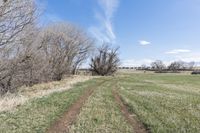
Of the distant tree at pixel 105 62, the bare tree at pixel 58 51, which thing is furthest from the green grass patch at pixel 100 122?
the distant tree at pixel 105 62

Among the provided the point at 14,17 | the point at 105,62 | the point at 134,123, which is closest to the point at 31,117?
the point at 134,123

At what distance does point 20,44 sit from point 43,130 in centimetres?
1231

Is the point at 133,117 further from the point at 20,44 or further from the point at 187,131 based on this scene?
the point at 20,44

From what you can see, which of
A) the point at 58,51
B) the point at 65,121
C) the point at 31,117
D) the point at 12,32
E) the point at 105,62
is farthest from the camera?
the point at 105,62

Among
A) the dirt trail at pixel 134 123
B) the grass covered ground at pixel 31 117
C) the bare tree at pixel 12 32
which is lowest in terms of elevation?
the dirt trail at pixel 134 123

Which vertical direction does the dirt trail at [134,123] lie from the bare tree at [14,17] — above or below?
below

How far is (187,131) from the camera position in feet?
31.1

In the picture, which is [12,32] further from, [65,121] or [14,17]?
[65,121]

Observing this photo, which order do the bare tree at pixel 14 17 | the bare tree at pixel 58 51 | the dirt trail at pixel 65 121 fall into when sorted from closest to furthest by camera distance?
the dirt trail at pixel 65 121 < the bare tree at pixel 14 17 < the bare tree at pixel 58 51

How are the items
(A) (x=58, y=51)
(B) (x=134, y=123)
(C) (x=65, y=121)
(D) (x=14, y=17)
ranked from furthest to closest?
(A) (x=58, y=51) < (D) (x=14, y=17) < (B) (x=134, y=123) < (C) (x=65, y=121)

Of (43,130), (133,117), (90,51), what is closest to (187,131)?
(133,117)

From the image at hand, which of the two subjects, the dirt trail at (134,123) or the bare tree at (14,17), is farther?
the bare tree at (14,17)

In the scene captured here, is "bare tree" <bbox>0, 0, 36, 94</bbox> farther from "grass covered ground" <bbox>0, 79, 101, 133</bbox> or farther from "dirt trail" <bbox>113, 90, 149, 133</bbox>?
"dirt trail" <bbox>113, 90, 149, 133</bbox>

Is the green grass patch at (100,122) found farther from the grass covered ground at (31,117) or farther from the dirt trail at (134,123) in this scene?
the grass covered ground at (31,117)
